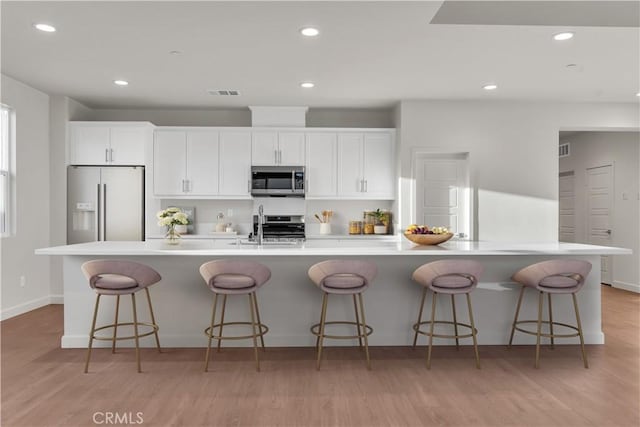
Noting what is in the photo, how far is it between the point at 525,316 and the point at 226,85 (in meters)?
3.94

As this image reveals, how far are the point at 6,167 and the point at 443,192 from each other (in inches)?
209

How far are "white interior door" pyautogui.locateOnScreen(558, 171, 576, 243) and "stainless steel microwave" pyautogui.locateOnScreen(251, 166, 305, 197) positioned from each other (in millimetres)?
5088

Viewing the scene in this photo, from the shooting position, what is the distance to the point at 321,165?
6.29 metres

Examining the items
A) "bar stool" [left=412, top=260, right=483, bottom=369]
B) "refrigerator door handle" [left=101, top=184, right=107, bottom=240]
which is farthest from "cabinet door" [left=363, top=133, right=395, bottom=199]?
"refrigerator door handle" [left=101, top=184, right=107, bottom=240]

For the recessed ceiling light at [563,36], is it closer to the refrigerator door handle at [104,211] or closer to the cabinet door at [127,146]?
the cabinet door at [127,146]

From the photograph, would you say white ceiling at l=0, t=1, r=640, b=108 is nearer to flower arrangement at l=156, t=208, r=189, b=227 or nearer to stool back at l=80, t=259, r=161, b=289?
flower arrangement at l=156, t=208, r=189, b=227

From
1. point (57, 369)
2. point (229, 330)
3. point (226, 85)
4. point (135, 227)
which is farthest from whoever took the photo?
point (135, 227)

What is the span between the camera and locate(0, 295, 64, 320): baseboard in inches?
196

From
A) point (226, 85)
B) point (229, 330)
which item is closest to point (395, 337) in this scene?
point (229, 330)

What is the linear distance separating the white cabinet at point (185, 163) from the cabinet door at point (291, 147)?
0.91 m

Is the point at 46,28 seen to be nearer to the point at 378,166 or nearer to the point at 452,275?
the point at 452,275

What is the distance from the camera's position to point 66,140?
Answer: 5.86 meters

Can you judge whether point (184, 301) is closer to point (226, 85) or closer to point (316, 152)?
point (226, 85)

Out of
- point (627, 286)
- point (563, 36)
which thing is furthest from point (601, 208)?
point (563, 36)
